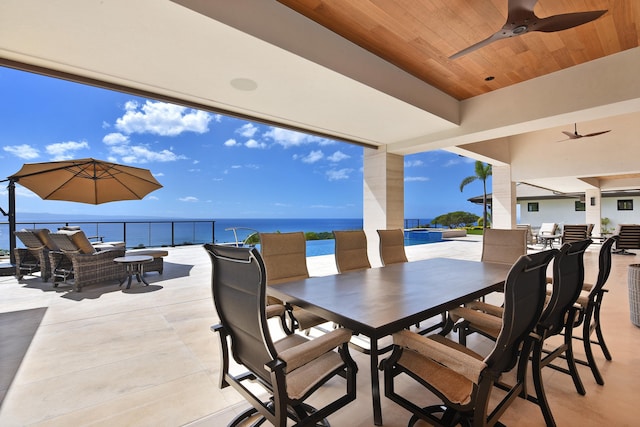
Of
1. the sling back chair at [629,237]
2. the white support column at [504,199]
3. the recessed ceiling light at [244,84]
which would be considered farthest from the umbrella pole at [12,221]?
the sling back chair at [629,237]

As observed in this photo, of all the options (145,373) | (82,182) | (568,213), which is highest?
(82,182)

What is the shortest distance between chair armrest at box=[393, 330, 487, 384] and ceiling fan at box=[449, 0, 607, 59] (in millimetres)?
2284

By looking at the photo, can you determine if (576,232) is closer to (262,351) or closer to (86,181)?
(262,351)

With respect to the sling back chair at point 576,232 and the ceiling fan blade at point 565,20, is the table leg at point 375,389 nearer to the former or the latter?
the ceiling fan blade at point 565,20

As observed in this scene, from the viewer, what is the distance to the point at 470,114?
446cm

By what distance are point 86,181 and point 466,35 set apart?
716 cm

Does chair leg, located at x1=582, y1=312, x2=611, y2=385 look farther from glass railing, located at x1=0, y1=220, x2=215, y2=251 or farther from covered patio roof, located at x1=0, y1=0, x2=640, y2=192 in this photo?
glass railing, located at x1=0, y1=220, x2=215, y2=251

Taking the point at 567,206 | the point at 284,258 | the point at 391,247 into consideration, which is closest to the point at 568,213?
the point at 567,206

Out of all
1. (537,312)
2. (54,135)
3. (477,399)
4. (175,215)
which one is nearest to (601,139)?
(537,312)

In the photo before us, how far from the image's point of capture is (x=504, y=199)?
9188 mm

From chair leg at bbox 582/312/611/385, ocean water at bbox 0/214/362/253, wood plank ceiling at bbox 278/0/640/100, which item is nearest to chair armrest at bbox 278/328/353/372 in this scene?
chair leg at bbox 582/312/611/385

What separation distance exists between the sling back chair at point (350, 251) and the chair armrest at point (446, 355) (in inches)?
61.4

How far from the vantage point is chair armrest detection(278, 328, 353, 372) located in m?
1.21

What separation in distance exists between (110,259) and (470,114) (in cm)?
628
